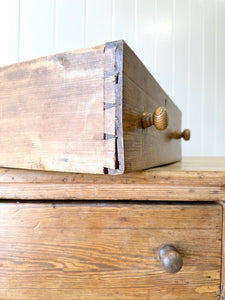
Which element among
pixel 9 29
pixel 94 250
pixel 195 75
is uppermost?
pixel 9 29

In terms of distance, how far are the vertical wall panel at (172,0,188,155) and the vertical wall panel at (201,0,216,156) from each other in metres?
0.12

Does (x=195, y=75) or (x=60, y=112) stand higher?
(x=195, y=75)

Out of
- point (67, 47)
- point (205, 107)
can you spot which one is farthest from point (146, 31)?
point (205, 107)

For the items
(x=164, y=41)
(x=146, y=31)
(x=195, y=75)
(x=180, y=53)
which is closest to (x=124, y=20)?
(x=146, y=31)

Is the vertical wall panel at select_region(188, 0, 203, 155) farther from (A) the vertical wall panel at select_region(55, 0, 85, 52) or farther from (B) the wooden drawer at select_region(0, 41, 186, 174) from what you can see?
(B) the wooden drawer at select_region(0, 41, 186, 174)

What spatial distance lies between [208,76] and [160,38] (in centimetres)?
34

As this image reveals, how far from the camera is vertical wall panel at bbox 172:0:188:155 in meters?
1.08

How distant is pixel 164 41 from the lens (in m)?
1.05

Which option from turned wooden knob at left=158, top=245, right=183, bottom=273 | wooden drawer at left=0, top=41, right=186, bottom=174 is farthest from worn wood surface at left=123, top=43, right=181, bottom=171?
turned wooden knob at left=158, top=245, right=183, bottom=273

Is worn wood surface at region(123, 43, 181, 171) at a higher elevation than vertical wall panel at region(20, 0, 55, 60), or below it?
below

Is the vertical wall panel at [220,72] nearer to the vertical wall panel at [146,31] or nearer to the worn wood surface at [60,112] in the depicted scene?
the vertical wall panel at [146,31]

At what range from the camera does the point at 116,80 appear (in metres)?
0.29

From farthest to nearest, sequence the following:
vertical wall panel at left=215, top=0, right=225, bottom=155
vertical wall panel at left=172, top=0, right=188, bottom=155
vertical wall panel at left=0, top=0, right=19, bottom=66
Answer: vertical wall panel at left=215, top=0, right=225, bottom=155, vertical wall panel at left=172, top=0, right=188, bottom=155, vertical wall panel at left=0, top=0, right=19, bottom=66

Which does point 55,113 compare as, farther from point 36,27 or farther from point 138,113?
point 36,27
